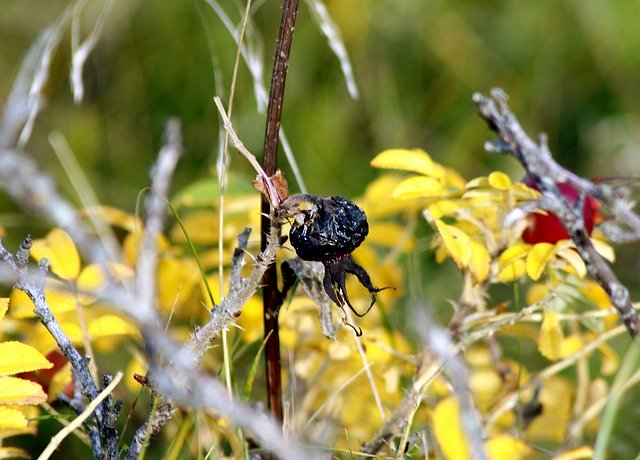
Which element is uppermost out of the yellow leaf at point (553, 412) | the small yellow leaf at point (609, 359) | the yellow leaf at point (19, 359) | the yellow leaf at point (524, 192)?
the yellow leaf at point (524, 192)

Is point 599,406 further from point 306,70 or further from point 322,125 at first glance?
point 306,70

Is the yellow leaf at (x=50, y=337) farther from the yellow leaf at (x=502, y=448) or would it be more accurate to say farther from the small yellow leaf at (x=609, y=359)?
the small yellow leaf at (x=609, y=359)

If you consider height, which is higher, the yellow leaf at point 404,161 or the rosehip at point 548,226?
the yellow leaf at point 404,161

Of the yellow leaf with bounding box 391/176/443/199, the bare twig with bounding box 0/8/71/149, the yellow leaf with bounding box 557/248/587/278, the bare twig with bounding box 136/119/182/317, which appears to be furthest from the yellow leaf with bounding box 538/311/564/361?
the bare twig with bounding box 0/8/71/149

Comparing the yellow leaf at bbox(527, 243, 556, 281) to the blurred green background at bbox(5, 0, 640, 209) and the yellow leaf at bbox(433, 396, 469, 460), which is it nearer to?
the yellow leaf at bbox(433, 396, 469, 460)

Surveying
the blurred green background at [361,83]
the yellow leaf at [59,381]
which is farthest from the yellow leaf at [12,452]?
the blurred green background at [361,83]

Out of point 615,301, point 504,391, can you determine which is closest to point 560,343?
point 615,301
